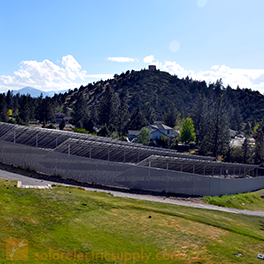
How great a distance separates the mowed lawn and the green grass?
1076cm

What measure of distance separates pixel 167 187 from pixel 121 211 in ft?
38.3

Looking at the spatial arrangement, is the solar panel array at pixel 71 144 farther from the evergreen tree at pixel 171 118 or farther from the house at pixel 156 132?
the evergreen tree at pixel 171 118

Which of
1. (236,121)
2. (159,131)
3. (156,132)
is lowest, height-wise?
(156,132)

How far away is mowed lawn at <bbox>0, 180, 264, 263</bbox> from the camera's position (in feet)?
32.4

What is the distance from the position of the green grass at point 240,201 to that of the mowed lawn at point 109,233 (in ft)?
35.3

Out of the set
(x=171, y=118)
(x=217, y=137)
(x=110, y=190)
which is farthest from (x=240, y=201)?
(x=171, y=118)

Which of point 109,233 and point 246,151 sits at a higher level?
point 246,151

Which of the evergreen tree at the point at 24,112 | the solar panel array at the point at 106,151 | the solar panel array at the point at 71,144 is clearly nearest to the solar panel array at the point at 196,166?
the solar panel array at the point at 106,151

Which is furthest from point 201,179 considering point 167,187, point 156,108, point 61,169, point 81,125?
point 156,108

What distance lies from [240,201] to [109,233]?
77.9ft

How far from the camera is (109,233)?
11984 mm

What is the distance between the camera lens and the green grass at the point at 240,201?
2703cm

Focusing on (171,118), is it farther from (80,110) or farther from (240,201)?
(240,201)

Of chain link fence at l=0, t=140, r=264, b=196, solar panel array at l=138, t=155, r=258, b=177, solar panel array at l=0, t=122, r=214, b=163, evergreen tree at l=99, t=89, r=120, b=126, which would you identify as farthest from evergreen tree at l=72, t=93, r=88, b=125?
chain link fence at l=0, t=140, r=264, b=196
